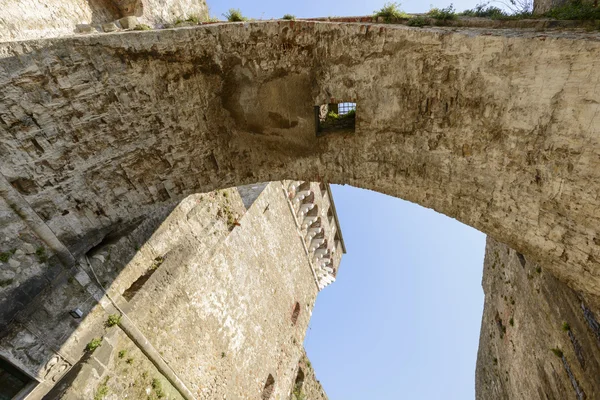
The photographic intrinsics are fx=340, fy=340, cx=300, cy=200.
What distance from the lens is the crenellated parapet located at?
37.9 ft

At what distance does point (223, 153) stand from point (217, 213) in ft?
11.0

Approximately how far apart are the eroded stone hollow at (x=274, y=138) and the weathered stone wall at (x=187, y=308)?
5 centimetres

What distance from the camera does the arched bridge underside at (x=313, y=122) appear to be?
318cm

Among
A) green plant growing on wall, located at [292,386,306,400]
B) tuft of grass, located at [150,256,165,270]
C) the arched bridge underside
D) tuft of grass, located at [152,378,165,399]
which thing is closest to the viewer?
the arched bridge underside

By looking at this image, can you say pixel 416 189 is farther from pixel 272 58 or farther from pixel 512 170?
pixel 272 58

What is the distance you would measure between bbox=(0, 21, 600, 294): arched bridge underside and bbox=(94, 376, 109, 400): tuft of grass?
191 centimetres

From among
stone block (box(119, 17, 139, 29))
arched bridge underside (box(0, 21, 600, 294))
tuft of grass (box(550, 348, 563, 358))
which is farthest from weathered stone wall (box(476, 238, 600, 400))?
stone block (box(119, 17, 139, 29))

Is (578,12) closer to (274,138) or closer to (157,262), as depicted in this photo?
(274,138)

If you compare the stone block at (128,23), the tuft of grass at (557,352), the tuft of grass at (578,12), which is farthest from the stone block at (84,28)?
the tuft of grass at (557,352)

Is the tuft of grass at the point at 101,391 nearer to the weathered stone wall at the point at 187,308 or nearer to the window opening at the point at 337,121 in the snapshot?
the weathered stone wall at the point at 187,308

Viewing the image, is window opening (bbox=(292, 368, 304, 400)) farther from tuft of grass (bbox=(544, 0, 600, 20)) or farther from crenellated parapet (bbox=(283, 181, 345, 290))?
tuft of grass (bbox=(544, 0, 600, 20))

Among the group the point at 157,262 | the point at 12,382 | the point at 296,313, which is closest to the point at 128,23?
the point at 157,262

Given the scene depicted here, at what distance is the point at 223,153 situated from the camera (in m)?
4.61

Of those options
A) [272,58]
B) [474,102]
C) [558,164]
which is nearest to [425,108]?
[474,102]
